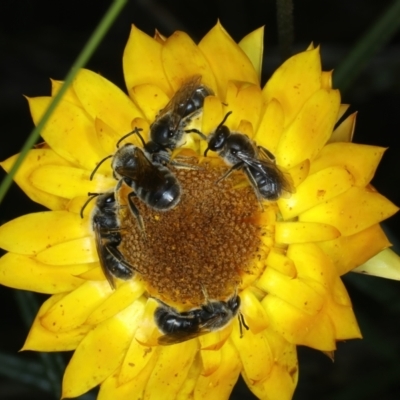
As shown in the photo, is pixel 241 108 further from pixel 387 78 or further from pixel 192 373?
pixel 387 78

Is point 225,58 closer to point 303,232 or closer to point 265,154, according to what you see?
point 265,154

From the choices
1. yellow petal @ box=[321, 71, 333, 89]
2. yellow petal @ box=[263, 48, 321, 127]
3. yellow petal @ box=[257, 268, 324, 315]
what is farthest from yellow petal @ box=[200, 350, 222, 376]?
yellow petal @ box=[321, 71, 333, 89]

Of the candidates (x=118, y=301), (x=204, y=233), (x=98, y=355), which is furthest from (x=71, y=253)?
(x=204, y=233)

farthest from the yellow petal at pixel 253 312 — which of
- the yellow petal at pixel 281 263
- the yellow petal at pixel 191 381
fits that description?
the yellow petal at pixel 191 381

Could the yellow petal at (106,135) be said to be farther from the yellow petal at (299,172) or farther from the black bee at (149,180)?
the yellow petal at (299,172)

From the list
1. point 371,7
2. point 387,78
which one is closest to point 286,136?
point 387,78
